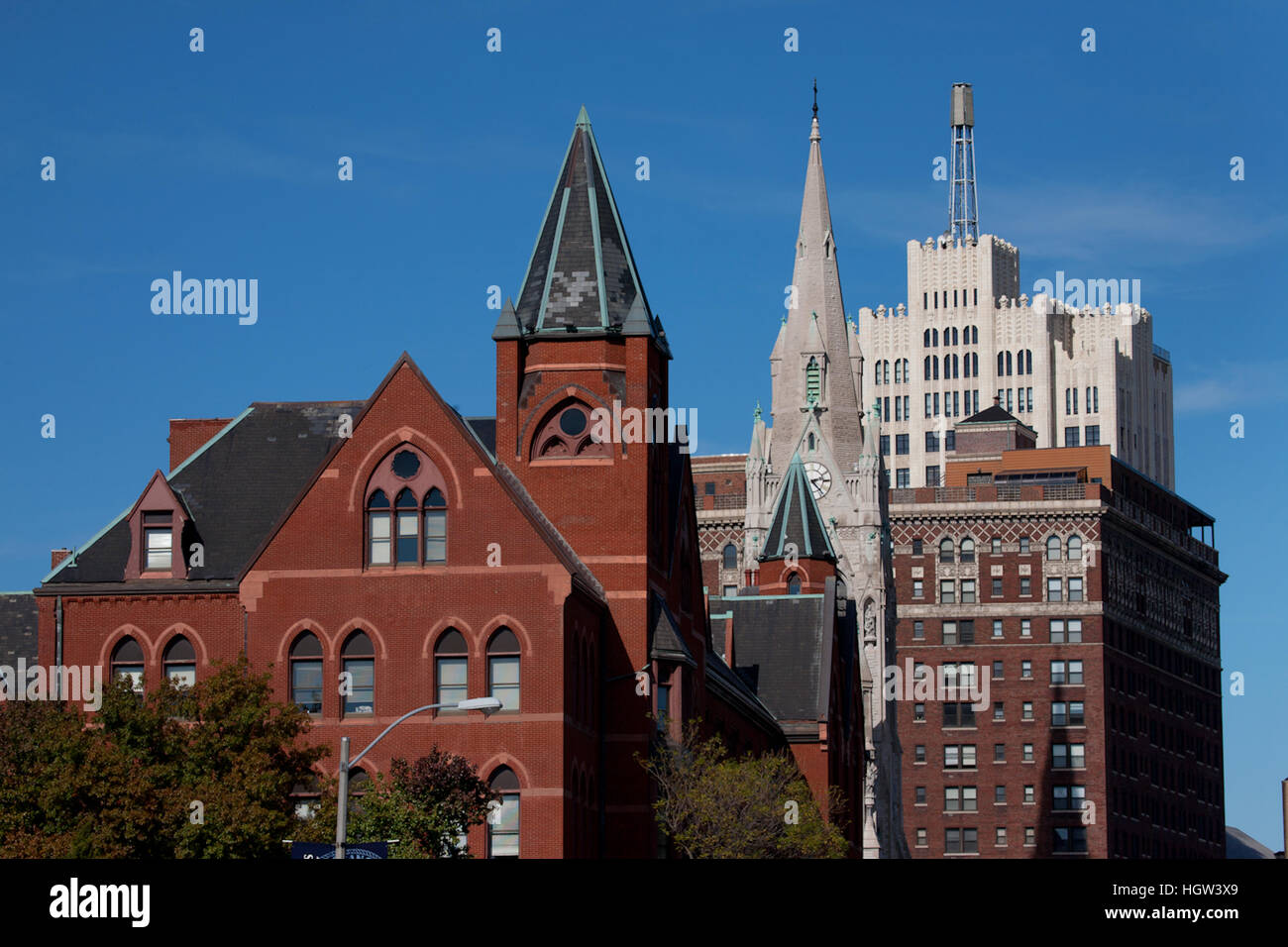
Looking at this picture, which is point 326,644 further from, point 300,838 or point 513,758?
point 300,838

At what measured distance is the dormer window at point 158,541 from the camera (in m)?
63.1

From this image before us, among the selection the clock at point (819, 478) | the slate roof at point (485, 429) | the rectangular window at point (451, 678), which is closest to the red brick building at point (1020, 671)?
the clock at point (819, 478)

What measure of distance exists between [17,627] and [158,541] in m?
6.00

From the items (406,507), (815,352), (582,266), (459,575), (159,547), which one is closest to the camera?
(459,575)

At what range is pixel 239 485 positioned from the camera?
6569 centimetres

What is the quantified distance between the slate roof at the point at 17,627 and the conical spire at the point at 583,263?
15771 millimetres

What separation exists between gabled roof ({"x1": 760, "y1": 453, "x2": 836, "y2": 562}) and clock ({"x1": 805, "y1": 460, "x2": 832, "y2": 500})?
7294 cm

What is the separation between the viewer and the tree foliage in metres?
50.2

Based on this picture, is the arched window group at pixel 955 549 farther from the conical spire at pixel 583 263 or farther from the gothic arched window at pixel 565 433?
the gothic arched window at pixel 565 433

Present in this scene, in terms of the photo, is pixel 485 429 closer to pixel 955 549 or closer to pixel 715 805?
pixel 715 805

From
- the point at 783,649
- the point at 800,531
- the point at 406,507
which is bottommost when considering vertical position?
the point at 783,649

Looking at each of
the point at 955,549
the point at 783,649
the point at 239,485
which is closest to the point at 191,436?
the point at 239,485
